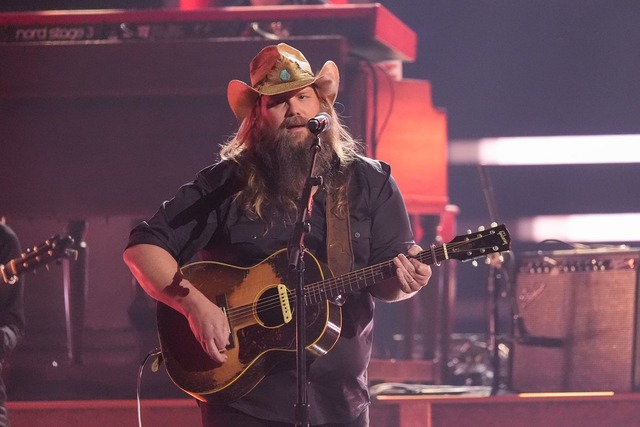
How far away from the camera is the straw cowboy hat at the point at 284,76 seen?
4.11 metres

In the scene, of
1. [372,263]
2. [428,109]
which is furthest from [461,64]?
[372,263]

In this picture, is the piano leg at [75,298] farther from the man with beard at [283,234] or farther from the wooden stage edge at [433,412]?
the man with beard at [283,234]

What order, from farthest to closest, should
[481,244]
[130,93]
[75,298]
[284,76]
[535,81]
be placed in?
[535,81]
[130,93]
[75,298]
[284,76]
[481,244]


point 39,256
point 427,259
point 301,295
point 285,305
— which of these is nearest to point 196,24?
point 39,256

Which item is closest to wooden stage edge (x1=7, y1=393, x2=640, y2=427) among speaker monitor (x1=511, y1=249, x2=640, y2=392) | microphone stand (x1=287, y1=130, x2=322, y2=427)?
speaker monitor (x1=511, y1=249, x2=640, y2=392)

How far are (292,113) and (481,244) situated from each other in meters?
0.95

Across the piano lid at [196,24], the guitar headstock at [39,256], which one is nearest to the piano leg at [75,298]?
the guitar headstock at [39,256]

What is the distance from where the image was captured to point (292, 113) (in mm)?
4043

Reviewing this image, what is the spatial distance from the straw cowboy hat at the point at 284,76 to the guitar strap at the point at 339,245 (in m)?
0.60

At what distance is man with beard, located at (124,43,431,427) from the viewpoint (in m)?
3.77

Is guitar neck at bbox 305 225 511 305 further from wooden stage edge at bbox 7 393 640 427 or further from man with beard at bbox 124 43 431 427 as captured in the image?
wooden stage edge at bbox 7 393 640 427

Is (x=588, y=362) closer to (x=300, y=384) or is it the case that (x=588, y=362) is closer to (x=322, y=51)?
(x=322, y=51)

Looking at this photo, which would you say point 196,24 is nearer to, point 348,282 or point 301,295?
point 348,282

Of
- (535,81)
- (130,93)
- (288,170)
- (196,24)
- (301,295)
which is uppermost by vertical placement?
(535,81)
